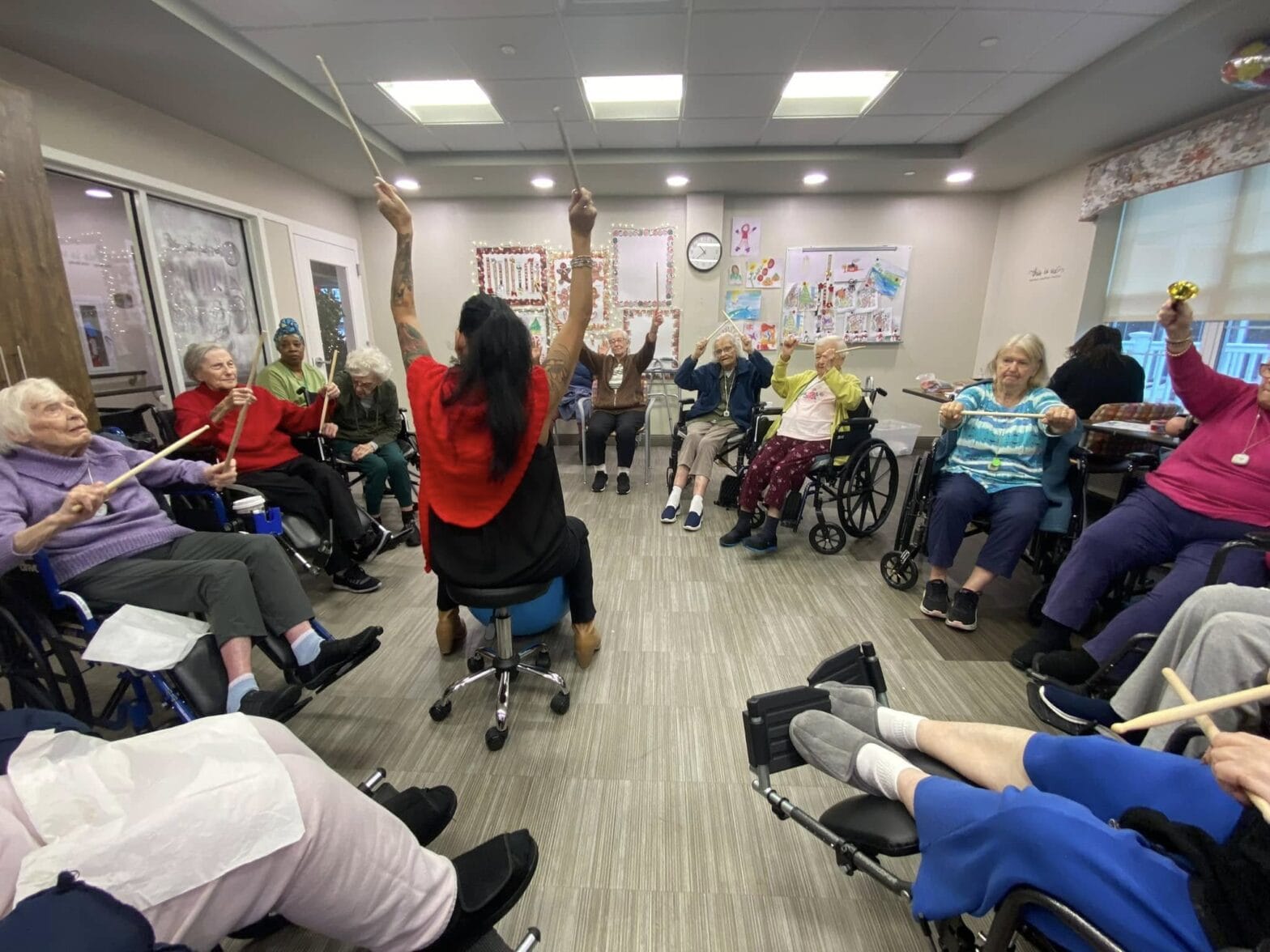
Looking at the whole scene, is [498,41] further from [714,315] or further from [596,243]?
[714,315]

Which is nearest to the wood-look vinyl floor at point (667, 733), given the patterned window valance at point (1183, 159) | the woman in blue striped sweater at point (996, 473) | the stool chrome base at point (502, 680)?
the stool chrome base at point (502, 680)

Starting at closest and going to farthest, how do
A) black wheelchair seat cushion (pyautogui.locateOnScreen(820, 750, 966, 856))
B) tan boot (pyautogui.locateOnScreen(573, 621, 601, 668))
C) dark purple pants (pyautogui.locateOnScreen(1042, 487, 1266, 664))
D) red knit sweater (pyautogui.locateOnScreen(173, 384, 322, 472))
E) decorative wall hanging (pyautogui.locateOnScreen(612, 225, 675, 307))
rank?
black wheelchair seat cushion (pyautogui.locateOnScreen(820, 750, 966, 856)), dark purple pants (pyautogui.locateOnScreen(1042, 487, 1266, 664)), tan boot (pyautogui.locateOnScreen(573, 621, 601, 668)), red knit sweater (pyautogui.locateOnScreen(173, 384, 322, 472)), decorative wall hanging (pyautogui.locateOnScreen(612, 225, 675, 307))

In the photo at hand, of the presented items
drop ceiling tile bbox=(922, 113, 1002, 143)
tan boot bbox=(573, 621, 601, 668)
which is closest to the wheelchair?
tan boot bbox=(573, 621, 601, 668)

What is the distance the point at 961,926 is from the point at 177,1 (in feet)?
12.7

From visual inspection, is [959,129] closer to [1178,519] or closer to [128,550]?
[1178,519]

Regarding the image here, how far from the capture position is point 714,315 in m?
5.39

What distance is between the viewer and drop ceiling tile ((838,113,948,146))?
11.9 feet

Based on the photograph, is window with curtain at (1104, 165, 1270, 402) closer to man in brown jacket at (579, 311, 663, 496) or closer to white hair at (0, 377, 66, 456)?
man in brown jacket at (579, 311, 663, 496)

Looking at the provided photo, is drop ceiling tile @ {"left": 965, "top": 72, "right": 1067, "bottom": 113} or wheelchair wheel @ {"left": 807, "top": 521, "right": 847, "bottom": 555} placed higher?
drop ceiling tile @ {"left": 965, "top": 72, "right": 1067, "bottom": 113}

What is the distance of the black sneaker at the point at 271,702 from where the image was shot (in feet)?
4.84

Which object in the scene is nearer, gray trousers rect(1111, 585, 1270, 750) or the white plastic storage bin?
gray trousers rect(1111, 585, 1270, 750)

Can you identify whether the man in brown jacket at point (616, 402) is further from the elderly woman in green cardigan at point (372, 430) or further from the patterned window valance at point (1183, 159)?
the patterned window valance at point (1183, 159)

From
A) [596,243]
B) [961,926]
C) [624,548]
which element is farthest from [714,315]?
[961,926]

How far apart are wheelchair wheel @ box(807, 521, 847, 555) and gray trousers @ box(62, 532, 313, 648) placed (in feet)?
8.29
